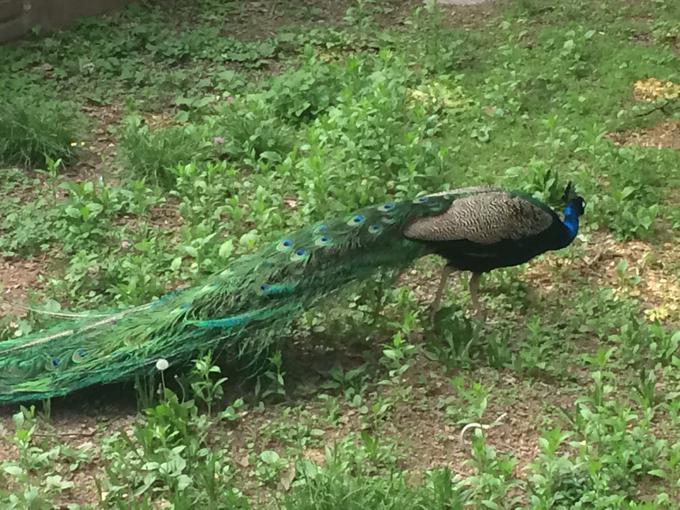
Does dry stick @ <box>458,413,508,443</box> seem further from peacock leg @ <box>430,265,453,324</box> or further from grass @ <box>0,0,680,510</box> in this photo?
peacock leg @ <box>430,265,453,324</box>

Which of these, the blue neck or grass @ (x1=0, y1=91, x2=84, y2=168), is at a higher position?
grass @ (x1=0, y1=91, x2=84, y2=168)

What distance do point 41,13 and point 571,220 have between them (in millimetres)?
4414

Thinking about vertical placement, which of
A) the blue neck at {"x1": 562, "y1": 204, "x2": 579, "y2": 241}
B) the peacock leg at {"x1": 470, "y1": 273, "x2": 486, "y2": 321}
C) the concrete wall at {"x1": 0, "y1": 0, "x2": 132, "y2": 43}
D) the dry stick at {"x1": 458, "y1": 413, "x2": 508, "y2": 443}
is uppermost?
the concrete wall at {"x1": 0, "y1": 0, "x2": 132, "y2": 43}

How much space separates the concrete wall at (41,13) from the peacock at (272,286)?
12.4 feet

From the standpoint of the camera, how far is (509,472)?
125 inches

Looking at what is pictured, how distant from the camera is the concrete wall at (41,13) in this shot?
22.2 ft

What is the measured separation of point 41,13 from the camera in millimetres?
6992

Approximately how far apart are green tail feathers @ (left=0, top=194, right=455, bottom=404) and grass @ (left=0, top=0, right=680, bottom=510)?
0.34ft

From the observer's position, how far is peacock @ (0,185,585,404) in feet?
11.3

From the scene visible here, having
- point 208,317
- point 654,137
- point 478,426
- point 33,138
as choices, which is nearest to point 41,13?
point 33,138

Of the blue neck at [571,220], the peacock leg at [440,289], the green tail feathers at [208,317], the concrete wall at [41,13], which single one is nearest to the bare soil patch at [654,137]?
the blue neck at [571,220]

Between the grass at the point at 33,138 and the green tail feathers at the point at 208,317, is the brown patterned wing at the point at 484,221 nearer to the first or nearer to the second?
the green tail feathers at the point at 208,317

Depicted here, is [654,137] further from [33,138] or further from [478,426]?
[33,138]

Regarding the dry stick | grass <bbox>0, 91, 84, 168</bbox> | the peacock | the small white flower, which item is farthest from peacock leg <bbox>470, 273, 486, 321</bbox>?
grass <bbox>0, 91, 84, 168</bbox>
